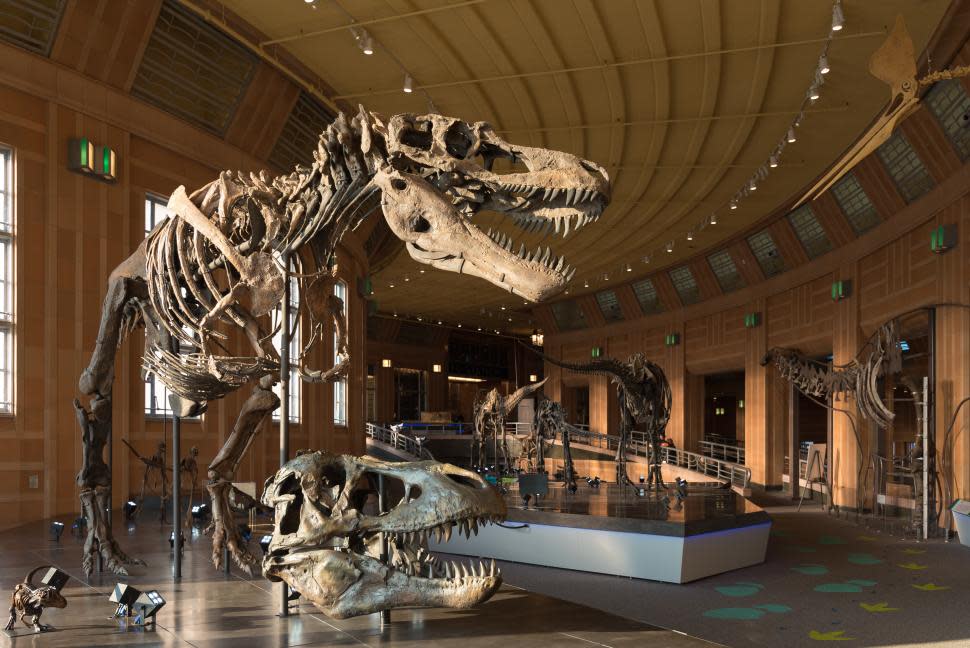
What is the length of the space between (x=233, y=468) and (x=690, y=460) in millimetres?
20694

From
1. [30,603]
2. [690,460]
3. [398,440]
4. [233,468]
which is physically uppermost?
[233,468]

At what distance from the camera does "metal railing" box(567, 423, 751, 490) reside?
21906 mm

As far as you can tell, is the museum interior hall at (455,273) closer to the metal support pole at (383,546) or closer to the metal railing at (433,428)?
the metal support pole at (383,546)

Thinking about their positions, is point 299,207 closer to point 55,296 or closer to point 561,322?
point 55,296

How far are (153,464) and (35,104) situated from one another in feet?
16.3

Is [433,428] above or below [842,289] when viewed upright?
below

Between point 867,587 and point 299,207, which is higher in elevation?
point 299,207

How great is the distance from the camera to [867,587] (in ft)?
30.2

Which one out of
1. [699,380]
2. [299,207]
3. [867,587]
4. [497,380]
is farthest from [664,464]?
[497,380]

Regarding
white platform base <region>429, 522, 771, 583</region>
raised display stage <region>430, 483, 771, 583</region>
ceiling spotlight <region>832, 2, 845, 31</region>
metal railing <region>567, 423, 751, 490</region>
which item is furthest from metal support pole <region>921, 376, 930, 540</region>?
metal railing <region>567, 423, 751, 490</region>

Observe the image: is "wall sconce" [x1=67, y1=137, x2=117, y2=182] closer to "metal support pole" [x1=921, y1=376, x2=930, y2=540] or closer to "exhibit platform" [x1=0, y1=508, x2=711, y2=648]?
"exhibit platform" [x1=0, y1=508, x2=711, y2=648]

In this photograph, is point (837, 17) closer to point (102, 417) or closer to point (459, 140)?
point (459, 140)

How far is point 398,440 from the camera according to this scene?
27891 millimetres

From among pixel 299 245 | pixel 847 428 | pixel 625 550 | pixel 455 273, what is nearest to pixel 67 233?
pixel 455 273
